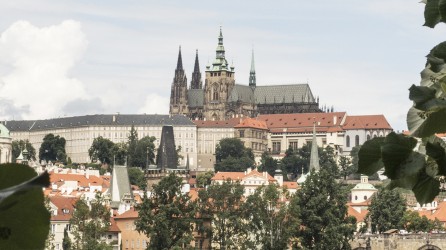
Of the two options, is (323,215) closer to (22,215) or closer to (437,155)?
(437,155)

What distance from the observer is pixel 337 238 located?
247 ft

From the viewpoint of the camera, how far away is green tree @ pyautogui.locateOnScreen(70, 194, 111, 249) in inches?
2906

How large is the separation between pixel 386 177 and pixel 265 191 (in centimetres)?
8220

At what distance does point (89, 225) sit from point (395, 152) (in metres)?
74.1

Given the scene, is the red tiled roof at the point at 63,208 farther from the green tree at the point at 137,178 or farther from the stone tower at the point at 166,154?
the stone tower at the point at 166,154

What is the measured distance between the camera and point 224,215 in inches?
3354

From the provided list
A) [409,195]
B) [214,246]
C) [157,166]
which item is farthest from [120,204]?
[157,166]

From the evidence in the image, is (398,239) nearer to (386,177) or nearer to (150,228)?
(150,228)

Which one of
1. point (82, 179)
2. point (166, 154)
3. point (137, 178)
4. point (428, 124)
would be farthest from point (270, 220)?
point (137, 178)

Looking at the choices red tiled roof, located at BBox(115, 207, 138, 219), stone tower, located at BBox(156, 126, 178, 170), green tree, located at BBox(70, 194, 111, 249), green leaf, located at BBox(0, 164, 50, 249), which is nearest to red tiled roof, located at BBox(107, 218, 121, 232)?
red tiled roof, located at BBox(115, 207, 138, 219)

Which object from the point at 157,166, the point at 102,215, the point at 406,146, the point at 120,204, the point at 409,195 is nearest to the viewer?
the point at 406,146

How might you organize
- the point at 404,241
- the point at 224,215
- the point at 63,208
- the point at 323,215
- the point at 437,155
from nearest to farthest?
the point at 437,155 < the point at 323,215 < the point at 404,241 < the point at 224,215 < the point at 63,208

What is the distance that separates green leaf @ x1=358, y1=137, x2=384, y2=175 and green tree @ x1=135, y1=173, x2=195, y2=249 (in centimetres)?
6895

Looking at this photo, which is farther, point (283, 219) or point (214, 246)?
point (214, 246)
